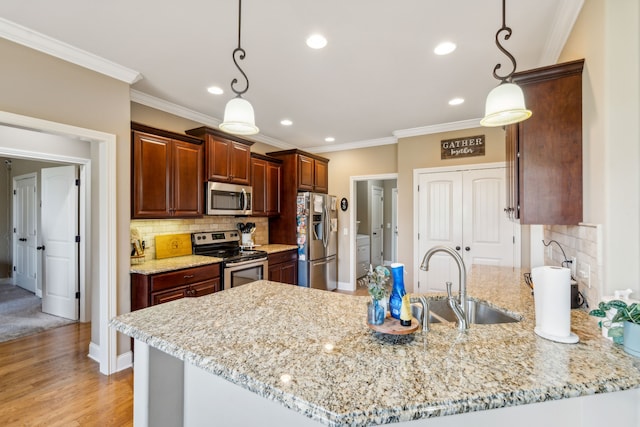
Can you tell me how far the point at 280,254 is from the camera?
172 inches

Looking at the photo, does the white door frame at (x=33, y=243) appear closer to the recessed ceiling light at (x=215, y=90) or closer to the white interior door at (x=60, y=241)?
the white interior door at (x=60, y=241)

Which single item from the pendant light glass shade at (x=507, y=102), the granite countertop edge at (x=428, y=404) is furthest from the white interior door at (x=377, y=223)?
the granite countertop edge at (x=428, y=404)

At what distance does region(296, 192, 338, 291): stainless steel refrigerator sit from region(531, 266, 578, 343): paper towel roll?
11.9ft

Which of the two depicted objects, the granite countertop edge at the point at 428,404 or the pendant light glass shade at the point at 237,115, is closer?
the granite countertop edge at the point at 428,404

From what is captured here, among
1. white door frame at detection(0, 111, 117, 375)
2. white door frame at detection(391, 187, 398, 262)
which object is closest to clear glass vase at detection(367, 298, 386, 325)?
white door frame at detection(0, 111, 117, 375)

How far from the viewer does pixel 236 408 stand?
47.9 inches

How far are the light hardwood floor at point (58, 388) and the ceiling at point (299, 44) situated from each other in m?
2.62

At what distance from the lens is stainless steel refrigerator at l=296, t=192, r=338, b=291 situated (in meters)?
4.69

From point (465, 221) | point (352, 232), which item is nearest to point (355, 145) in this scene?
point (352, 232)

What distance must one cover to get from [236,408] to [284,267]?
3.24 m

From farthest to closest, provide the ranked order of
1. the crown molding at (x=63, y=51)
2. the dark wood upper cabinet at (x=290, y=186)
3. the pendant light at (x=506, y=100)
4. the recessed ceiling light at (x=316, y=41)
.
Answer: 1. the dark wood upper cabinet at (x=290, y=186)
2. the recessed ceiling light at (x=316, y=41)
3. the crown molding at (x=63, y=51)
4. the pendant light at (x=506, y=100)

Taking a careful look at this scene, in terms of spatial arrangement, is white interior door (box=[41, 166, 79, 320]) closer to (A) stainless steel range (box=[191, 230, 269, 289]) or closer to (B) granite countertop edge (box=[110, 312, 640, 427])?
(A) stainless steel range (box=[191, 230, 269, 289])

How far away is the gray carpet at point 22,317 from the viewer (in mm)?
3467

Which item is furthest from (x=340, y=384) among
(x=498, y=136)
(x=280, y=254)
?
(x=498, y=136)
